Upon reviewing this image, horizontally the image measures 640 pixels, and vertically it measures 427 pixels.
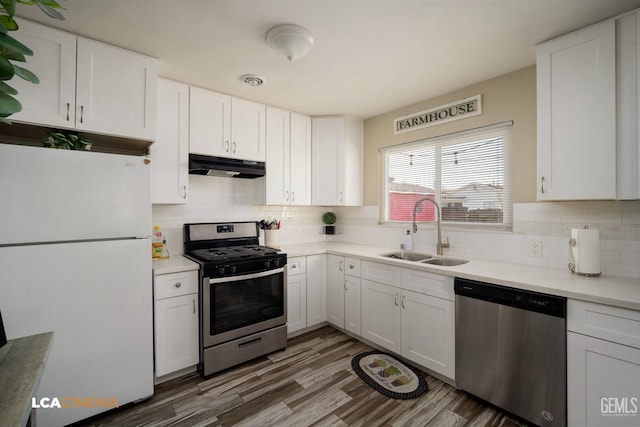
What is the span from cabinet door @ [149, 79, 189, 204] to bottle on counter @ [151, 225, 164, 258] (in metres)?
0.36

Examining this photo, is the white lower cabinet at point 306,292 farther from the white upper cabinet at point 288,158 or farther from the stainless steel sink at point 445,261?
the stainless steel sink at point 445,261

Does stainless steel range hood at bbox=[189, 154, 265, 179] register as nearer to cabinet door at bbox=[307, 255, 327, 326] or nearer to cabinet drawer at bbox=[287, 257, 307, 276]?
cabinet drawer at bbox=[287, 257, 307, 276]

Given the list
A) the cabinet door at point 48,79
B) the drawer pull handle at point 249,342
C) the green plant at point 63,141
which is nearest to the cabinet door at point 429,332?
the drawer pull handle at point 249,342

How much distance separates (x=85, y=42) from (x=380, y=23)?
1.95 m

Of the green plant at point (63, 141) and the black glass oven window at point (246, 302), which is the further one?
the black glass oven window at point (246, 302)

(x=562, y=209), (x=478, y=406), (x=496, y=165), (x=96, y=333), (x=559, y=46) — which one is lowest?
(x=478, y=406)

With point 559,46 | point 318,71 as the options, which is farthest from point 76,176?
point 559,46

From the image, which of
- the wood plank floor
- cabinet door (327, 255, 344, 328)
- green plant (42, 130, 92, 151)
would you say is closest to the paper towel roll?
the wood plank floor

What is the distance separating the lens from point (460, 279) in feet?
6.83

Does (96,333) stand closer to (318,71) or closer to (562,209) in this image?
(318,71)

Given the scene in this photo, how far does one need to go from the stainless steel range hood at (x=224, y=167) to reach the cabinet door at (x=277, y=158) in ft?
0.49

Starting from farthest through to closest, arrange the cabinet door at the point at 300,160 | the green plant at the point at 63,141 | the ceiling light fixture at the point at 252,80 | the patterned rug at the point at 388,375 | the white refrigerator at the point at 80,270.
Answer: the cabinet door at the point at 300,160 → the ceiling light fixture at the point at 252,80 → the patterned rug at the point at 388,375 → the green plant at the point at 63,141 → the white refrigerator at the point at 80,270

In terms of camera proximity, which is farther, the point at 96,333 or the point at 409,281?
the point at 409,281

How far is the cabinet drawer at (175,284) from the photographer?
85.4 inches
